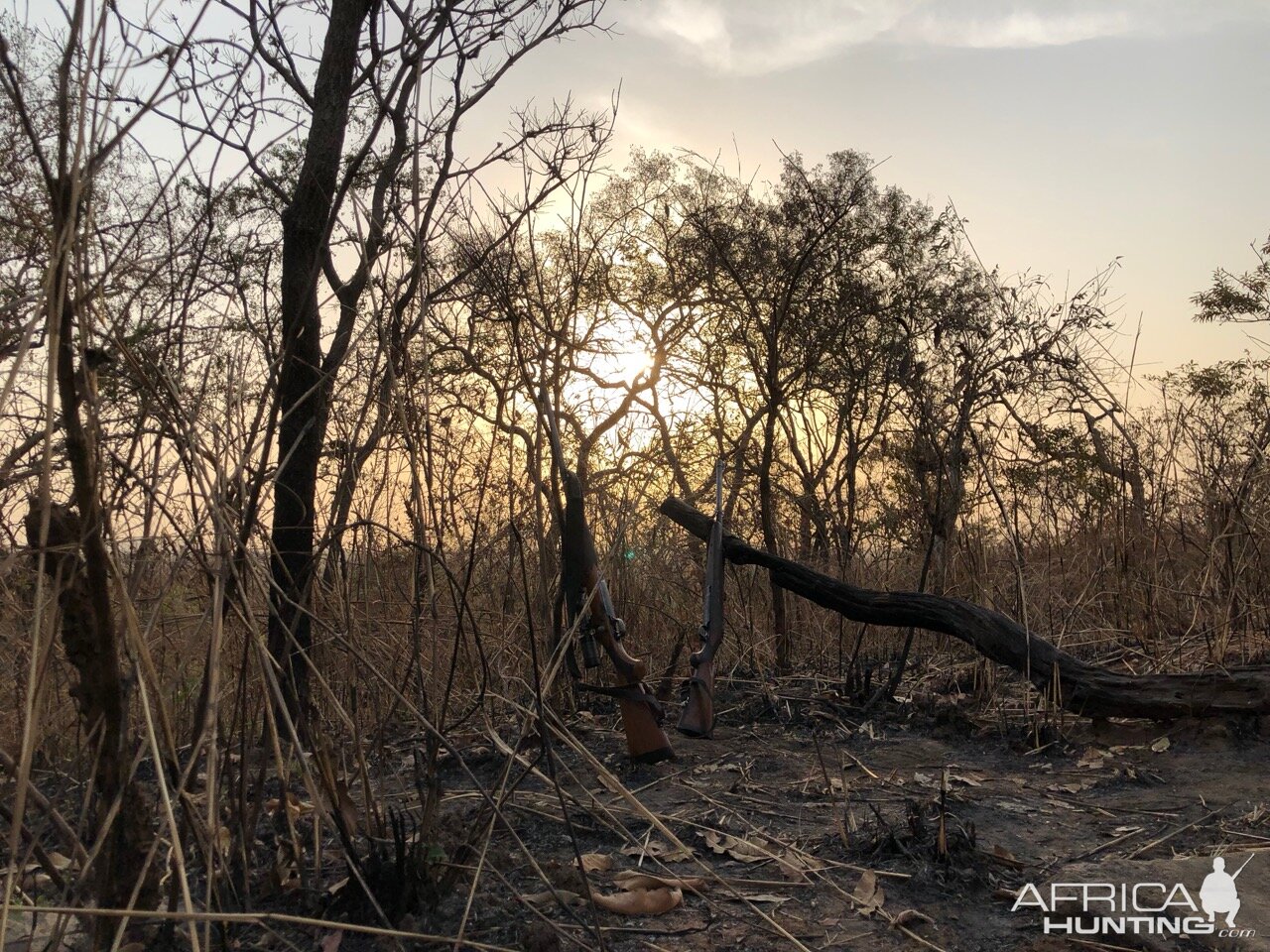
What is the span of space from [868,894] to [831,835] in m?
0.40

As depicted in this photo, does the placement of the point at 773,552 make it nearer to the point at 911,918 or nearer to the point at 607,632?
the point at 607,632

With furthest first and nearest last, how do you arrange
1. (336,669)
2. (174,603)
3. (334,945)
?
(336,669)
(174,603)
(334,945)

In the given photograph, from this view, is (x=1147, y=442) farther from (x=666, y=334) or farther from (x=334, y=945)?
(x=666, y=334)

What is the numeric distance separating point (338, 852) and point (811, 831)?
3.91ft

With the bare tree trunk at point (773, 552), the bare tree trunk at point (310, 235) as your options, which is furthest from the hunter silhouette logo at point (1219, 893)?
the bare tree trunk at point (773, 552)

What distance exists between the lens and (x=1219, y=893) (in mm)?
2062

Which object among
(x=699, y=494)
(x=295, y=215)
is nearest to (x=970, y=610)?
(x=295, y=215)

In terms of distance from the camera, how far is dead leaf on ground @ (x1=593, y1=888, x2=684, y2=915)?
197 centimetres

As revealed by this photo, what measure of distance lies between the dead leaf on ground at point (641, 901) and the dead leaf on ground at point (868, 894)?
15.0 inches

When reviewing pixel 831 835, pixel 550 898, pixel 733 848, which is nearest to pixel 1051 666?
pixel 831 835

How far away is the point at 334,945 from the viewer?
5.81 ft

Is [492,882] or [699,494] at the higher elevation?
[699,494]

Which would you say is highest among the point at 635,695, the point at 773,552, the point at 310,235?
the point at 310,235

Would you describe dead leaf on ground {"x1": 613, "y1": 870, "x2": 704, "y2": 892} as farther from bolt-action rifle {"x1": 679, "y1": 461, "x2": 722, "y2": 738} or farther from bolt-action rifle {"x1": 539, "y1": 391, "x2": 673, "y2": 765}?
bolt-action rifle {"x1": 679, "y1": 461, "x2": 722, "y2": 738}
